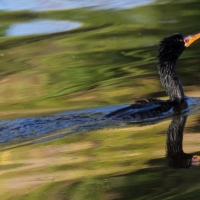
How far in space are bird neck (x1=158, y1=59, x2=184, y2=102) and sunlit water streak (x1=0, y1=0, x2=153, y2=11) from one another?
7202 millimetres

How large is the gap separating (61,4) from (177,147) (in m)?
11.3

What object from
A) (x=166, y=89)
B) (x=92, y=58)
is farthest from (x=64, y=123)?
(x=92, y=58)

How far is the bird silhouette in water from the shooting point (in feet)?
28.3

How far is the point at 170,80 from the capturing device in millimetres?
9570

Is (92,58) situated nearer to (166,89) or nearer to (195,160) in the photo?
(166,89)

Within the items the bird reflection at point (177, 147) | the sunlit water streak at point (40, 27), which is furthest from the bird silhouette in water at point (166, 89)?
the sunlit water streak at point (40, 27)

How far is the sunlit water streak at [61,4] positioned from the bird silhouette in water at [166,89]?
720cm

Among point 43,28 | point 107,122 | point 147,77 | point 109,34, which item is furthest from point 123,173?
point 43,28

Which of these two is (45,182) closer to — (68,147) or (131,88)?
(68,147)

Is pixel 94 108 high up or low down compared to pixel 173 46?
down

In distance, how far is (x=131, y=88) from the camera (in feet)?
33.4

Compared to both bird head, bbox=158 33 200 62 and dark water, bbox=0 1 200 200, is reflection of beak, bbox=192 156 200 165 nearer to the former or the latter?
dark water, bbox=0 1 200 200

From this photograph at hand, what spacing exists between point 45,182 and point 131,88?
4.08m

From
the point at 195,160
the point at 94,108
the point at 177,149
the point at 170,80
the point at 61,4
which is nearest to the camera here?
the point at 195,160
